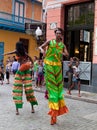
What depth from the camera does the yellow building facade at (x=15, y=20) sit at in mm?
27078

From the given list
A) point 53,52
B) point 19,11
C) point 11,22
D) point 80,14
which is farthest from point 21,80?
point 19,11

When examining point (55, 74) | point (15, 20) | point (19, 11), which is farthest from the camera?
point (19, 11)

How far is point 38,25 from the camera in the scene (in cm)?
1686

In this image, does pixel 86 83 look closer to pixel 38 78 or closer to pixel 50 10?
pixel 38 78

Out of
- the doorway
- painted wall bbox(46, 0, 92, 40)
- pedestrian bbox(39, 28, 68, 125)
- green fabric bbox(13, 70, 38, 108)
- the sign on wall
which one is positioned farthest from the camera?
the sign on wall

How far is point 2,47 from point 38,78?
13.5 metres

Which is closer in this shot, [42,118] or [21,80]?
[42,118]

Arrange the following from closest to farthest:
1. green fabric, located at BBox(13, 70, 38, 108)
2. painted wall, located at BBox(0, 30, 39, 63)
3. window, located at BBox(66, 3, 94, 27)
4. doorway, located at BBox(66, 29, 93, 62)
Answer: green fabric, located at BBox(13, 70, 38, 108) < window, located at BBox(66, 3, 94, 27) < doorway, located at BBox(66, 29, 93, 62) < painted wall, located at BBox(0, 30, 39, 63)

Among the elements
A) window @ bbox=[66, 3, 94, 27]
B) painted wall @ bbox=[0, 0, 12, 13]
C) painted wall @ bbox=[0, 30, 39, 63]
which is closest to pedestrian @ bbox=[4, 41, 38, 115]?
window @ bbox=[66, 3, 94, 27]

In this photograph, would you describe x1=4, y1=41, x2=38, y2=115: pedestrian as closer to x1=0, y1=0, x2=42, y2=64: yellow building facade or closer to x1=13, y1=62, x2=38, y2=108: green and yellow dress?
x1=13, y1=62, x2=38, y2=108: green and yellow dress

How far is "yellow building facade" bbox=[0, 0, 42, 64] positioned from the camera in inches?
1066

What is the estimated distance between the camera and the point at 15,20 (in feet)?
93.7

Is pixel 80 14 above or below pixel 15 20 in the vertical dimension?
below

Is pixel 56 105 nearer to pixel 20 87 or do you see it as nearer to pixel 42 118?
pixel 42 118
